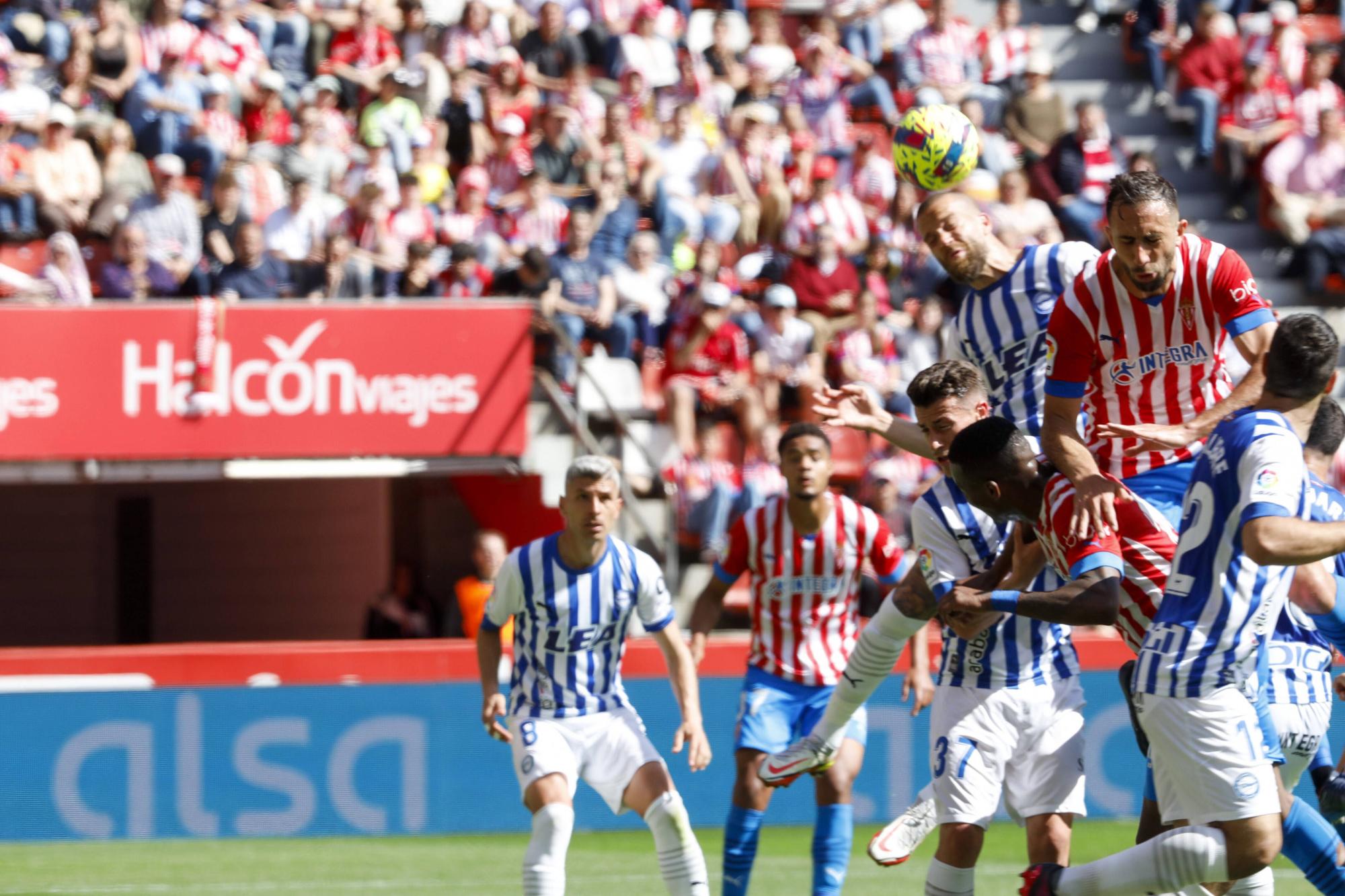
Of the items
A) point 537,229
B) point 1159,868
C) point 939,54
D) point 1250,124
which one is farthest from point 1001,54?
point 1159,868

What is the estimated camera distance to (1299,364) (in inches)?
199

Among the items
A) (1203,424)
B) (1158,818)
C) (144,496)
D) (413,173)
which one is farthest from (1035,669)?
(144,496)

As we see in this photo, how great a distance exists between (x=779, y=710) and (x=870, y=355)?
621 cm

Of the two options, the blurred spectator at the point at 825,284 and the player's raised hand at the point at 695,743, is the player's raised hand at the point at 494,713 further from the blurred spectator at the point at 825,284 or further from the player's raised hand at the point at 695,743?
the blurred spectator at the point at 825,284

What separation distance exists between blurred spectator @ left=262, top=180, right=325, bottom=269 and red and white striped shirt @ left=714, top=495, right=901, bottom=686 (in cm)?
651

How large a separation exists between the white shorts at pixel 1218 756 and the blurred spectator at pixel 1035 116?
11.7 meters

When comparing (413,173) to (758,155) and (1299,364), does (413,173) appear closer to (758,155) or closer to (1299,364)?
(758,155)

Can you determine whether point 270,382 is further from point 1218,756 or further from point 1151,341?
point 1218,756

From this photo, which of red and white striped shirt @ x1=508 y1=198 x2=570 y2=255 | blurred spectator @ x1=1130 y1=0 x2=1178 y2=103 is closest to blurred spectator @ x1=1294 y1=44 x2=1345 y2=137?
blurred spectator @ x1=1130 y1=0 x2=1178 y2=103

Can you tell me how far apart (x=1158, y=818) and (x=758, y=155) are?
1025 cm

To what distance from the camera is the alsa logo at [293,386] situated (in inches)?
500

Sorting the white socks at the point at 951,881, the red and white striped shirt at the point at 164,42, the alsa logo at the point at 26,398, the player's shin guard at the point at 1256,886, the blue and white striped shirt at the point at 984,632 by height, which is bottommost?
the white socks at the point at 951,881

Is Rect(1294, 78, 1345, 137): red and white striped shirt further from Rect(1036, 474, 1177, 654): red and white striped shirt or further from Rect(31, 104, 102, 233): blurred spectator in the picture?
Rect(1036, 474, 1177, 654): red and white striped shirt

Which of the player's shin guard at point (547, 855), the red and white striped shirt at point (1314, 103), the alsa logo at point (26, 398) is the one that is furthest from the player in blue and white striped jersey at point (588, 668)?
the red and white striped shirt at point (1314, 103)
